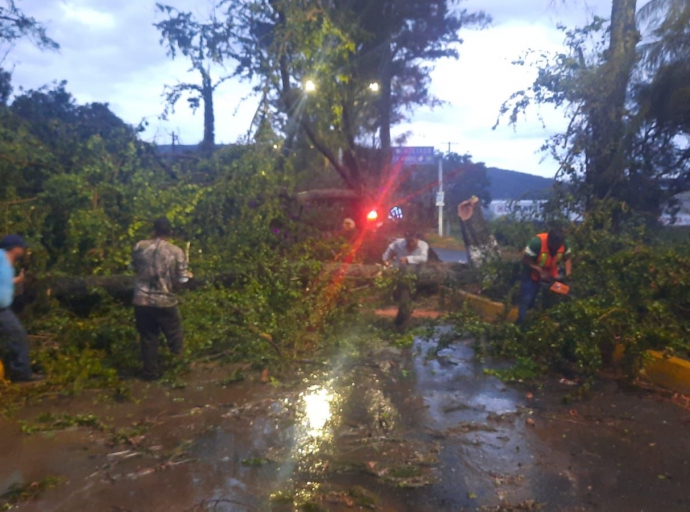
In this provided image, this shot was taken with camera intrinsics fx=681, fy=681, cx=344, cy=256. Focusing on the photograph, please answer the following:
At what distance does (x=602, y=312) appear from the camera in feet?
22.6

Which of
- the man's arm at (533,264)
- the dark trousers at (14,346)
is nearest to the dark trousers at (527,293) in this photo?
the man's arm at (533,264)

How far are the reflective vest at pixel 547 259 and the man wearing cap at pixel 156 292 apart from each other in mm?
4253

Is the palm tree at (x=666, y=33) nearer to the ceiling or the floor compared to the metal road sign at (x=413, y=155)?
nearer to the ceiling

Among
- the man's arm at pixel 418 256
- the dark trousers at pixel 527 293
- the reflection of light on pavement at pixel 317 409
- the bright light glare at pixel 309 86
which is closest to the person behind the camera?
the reflection of light on pavement at pixel 317 409

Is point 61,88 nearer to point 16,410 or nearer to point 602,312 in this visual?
point 16,410

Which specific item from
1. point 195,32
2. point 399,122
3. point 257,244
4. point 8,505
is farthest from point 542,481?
point 399,122

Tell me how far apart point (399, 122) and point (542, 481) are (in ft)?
93.2

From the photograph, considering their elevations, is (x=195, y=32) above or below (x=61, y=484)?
above

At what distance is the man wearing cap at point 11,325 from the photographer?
637cm

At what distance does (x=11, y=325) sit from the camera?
21.0ft

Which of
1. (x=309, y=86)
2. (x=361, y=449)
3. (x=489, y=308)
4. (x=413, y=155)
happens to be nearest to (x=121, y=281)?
(x=361, y=449)

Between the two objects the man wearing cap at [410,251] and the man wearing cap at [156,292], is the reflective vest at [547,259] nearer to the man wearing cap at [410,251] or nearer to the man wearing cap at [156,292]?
the man wearing cap at [410,251]

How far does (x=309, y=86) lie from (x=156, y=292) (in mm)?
7187

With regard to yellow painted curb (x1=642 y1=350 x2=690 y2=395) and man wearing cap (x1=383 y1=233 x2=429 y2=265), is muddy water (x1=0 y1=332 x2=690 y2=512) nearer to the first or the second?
yellow painted curb (x1=642 y1=350 x2=690 y2=395)
